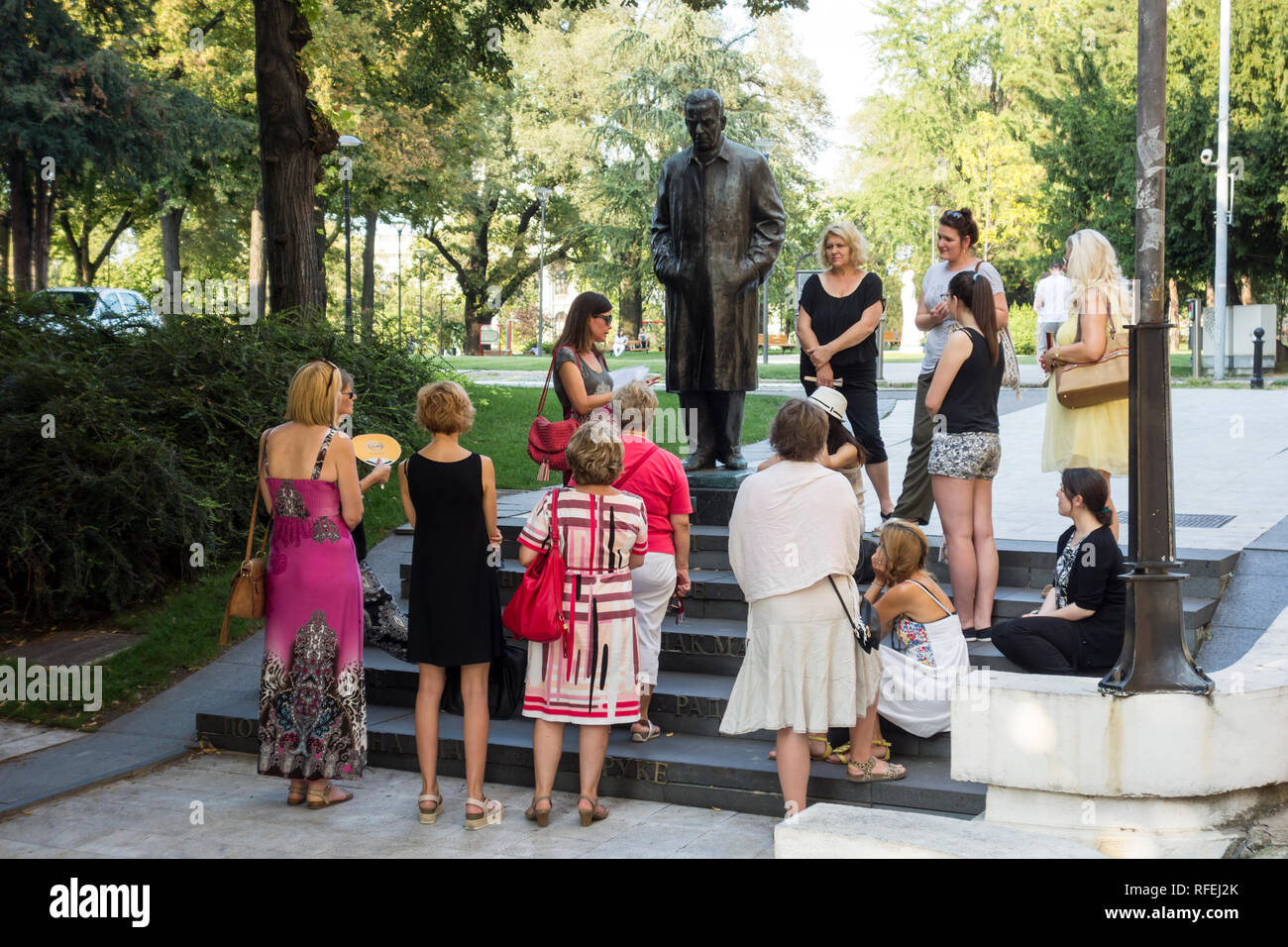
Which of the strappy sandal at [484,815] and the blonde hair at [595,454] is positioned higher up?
the blonde hair at [595,454]

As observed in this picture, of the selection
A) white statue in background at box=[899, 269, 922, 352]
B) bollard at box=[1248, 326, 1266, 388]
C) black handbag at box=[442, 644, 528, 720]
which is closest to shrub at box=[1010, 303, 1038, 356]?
white statue in background at box=[899, 269, 922, 352]

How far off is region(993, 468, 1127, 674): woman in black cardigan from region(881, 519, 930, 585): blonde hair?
0.62 meters

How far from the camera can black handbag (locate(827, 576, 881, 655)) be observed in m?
5.32

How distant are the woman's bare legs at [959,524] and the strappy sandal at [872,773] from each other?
1.27 metres

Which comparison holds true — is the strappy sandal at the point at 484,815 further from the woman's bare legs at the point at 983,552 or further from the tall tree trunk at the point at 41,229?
the tall tree trunk at the point at 41,229

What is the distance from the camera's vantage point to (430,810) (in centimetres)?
568

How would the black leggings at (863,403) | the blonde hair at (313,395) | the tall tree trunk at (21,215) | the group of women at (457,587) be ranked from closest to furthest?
1. the group of women at (457,587)
2. the blonde hair at (313,395)
3. the black leggings at (863,403)
4. the tall tree trunk at (21,215)

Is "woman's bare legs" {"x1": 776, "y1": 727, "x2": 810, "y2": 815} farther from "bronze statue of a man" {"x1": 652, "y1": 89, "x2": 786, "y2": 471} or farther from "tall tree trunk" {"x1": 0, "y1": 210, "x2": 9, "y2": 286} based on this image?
"tall tree trunk" {"x1": 0, "y1": 210, "x2": 9, "y2": 286}

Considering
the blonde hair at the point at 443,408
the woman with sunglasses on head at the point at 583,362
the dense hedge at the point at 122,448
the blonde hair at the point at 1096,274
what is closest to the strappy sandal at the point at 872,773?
the woman with sunglasses on head at the point at 583,362

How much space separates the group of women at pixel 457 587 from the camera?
18.2ft

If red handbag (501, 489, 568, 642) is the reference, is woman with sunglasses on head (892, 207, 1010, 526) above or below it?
above

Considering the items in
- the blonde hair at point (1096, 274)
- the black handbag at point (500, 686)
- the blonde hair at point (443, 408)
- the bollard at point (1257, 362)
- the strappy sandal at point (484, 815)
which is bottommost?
the strappy sandal at point (484, 815)
